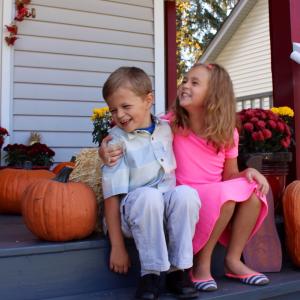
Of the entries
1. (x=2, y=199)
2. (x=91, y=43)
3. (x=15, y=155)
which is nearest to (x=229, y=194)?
(x=2, y=199)

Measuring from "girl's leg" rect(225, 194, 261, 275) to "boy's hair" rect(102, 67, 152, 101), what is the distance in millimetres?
685

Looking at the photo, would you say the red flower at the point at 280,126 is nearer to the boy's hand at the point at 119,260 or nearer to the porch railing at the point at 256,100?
the boy's hand at the point at 119,260

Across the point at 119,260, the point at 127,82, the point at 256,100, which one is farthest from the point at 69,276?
the point at 256,100

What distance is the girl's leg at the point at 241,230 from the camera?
203cm

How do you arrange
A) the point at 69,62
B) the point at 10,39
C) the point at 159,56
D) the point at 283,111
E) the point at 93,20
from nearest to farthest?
the point at 283,111 < the point at 10,39 < the point at 69,62 < the point at 93,20 < the point at 159,56

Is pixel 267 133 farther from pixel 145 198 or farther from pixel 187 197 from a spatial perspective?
pixel 145 198

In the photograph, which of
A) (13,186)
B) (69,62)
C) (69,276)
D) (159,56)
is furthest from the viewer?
(159,56)

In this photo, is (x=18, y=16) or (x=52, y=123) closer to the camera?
(x=18, y=16)

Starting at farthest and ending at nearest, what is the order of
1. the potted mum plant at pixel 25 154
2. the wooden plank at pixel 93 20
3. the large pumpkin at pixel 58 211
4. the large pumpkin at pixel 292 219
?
the wooden plank at pixel 93 20
the potted mum plant at pixel 25 154
the large pumpkin at pixel 292 219
the large pumpkin at pixel 58 211

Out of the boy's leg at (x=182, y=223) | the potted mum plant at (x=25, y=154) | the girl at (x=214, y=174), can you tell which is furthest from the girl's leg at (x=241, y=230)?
the potted mum plant at (x=25, y=154)

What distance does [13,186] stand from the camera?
307cm

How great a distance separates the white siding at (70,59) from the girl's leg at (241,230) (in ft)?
7.97

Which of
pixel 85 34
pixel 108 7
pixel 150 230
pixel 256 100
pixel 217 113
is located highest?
pixel 256 100

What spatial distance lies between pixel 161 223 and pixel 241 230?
490mm
